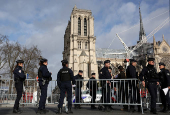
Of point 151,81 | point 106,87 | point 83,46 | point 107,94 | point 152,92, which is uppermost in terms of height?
point 83,46

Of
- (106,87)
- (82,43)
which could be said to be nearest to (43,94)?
(106,87)

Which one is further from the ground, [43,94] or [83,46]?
[83,46]

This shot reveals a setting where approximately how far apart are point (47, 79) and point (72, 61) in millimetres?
48283

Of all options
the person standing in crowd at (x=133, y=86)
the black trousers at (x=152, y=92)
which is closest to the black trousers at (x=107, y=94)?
the person standing in crowd at (x=133, y=86)

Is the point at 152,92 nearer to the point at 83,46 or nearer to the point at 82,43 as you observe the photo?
the point at 83,46

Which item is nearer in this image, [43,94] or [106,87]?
[43,94]

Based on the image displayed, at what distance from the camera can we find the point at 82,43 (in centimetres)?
5734

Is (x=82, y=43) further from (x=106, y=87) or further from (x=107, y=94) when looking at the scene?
(x=106, y=87)

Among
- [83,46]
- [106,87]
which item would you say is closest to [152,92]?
Result: [106,87]

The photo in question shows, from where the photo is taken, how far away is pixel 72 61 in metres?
54.9

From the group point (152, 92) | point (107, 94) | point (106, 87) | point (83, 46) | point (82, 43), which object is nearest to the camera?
point (152, 92)

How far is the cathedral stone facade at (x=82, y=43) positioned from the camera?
177 feet

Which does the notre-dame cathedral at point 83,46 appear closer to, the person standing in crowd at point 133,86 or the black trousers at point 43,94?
the person standing in crowd at point 133,86

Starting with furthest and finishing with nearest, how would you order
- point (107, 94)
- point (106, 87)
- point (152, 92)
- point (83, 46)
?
point (83, 46) < point (107, 94) < point (106, 87) < point (152, 92)
